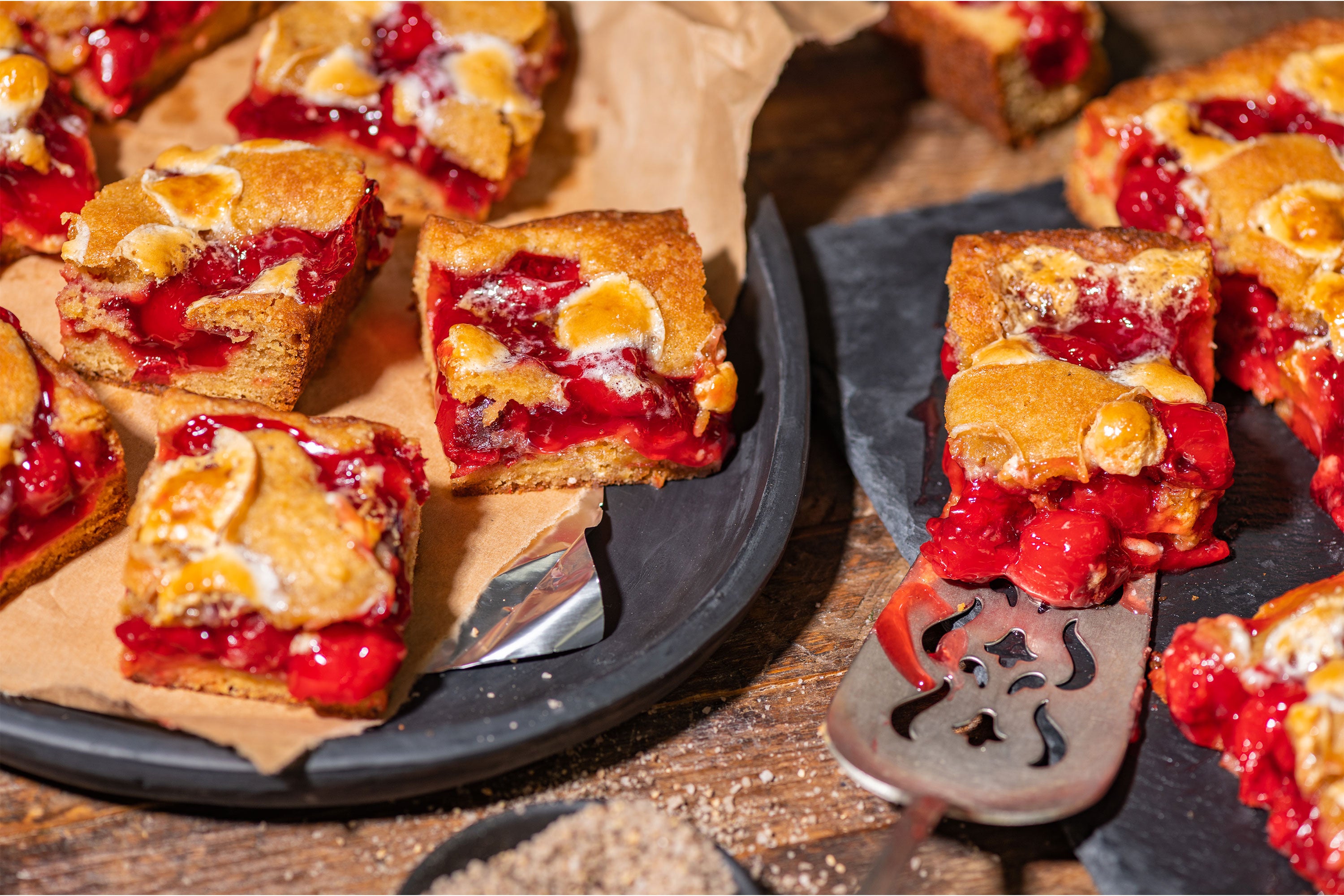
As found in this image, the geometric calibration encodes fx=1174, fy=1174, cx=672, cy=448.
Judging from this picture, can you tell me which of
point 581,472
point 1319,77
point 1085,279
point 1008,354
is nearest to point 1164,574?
point 1008,354

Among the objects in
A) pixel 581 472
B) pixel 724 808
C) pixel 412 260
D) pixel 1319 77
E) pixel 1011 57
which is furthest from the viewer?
pixel 1011 57

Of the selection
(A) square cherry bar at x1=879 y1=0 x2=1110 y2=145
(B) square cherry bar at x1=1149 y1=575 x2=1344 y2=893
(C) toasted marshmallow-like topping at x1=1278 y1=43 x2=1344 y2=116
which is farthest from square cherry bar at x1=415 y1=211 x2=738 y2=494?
(C) toasted marshmallow-like topping at x1=1278 y1=43 x2=1344 y2=116

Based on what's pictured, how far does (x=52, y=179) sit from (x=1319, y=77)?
407cm

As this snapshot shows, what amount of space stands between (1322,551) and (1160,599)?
517 millimetres

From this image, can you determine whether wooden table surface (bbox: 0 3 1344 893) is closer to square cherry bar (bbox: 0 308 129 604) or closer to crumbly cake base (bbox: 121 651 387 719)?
crumbly cake base (bbox: 121 651 387 719)

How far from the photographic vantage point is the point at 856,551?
3.35 meters

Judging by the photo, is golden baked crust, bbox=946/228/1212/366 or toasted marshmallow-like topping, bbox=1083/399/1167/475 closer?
toasted marshmallow-like topping, bbox=1083/399/1167/475

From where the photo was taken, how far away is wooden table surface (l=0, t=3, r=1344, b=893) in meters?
2.61

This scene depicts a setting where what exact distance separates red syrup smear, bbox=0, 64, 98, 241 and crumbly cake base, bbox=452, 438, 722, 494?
1.45 metres

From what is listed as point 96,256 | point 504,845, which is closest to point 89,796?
point 504,845

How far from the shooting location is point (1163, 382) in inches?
Result: 123

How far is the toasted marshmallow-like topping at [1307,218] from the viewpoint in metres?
3.47

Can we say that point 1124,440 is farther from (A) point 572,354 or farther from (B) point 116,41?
(B) point 116,41

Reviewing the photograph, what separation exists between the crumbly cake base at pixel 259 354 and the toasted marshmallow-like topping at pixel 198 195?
0.26 metres
